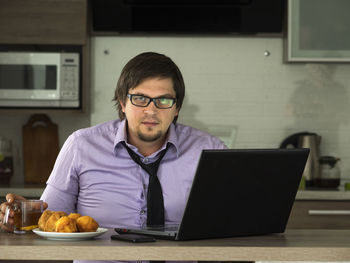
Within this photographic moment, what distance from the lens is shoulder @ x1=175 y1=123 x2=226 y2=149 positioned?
2304mm

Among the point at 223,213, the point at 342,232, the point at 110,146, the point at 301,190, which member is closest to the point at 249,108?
the point at 301,190

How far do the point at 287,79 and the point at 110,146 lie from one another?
7.97ft

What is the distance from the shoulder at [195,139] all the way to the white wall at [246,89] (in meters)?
2.00

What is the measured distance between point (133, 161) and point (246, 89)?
7.73 feet

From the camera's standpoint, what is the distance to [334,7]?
413 cm

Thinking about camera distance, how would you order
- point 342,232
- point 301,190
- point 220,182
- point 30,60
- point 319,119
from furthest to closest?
point 319,119, point 30,60, point 301,190, point 342,232, point 220,182

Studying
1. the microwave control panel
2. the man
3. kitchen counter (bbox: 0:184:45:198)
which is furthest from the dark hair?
the microwave control panel

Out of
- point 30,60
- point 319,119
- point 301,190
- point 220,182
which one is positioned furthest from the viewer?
point 319,119

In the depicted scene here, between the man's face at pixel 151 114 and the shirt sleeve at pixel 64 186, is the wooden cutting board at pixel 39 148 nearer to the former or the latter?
the shirt sleeve at pixel 64 186

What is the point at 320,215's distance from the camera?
3672 mm

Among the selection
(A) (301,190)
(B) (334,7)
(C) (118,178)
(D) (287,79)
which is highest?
(B) (334,7)

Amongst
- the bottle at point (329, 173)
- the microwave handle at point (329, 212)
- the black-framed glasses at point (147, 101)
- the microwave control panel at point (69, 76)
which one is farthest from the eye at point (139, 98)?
the bottle at point (329, 173)

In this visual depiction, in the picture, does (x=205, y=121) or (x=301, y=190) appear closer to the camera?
(x=301, y=190)

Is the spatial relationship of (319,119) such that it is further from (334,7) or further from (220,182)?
(220,182)
